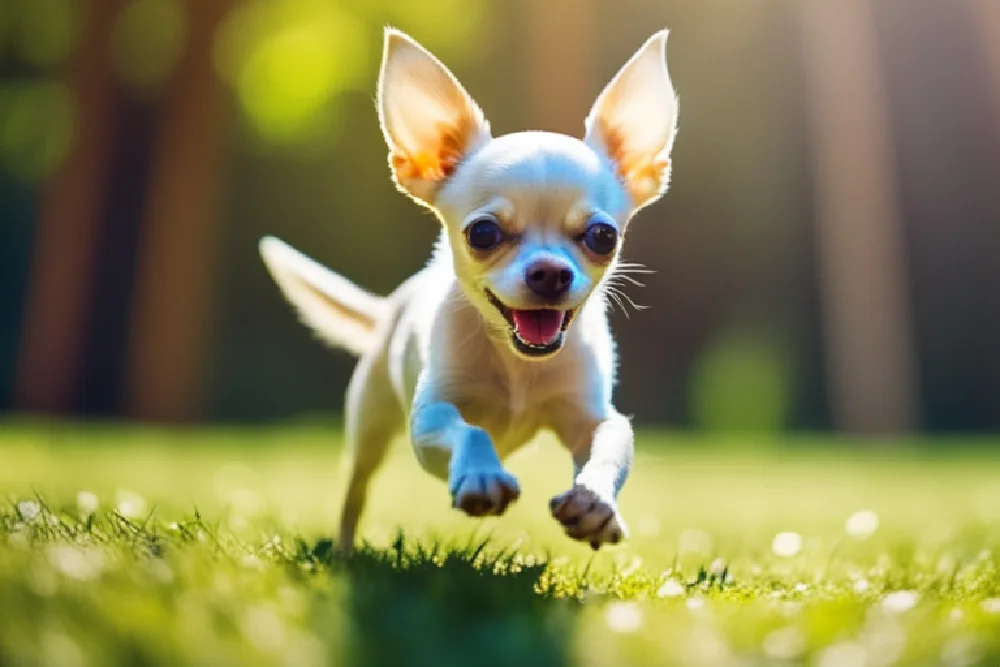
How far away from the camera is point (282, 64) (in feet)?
45.4

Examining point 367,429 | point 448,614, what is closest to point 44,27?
point 367,429

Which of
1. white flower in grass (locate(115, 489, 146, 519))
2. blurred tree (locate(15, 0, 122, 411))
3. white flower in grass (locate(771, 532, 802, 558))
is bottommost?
blurred tree (locate(15, 0, 122, 411))

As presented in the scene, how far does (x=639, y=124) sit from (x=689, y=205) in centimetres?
1102

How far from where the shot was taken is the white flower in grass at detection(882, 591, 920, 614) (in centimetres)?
259

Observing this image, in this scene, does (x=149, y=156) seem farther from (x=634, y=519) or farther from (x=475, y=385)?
(x=475, y=385)

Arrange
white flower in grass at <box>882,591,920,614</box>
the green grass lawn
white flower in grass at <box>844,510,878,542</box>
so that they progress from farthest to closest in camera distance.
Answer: white flower in grass at <box>844,510,878,542</box>, white flower in grass at <box>882,591,920,614</box>, the green grass lawn

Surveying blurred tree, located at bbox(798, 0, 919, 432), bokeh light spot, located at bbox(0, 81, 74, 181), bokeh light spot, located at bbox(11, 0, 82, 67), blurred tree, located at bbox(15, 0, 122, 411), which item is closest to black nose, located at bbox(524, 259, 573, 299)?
blurred tree, located at bbox(15, 0, 122, 411)

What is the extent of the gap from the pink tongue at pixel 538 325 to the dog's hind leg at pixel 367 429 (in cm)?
108

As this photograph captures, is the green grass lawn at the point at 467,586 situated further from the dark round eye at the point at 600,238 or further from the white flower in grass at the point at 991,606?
the dark round eye at the point at 600,238

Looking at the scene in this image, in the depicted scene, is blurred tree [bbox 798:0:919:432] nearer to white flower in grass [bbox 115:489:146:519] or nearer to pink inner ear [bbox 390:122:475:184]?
white flower in grass [bbox 115:489:146:519]

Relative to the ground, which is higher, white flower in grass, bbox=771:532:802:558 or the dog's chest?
the dog's chest

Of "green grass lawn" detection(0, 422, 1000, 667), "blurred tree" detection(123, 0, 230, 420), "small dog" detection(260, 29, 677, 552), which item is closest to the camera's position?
"green grass lawn" detection(0, 422, 1000, 667)

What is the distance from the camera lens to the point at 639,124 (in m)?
3.63

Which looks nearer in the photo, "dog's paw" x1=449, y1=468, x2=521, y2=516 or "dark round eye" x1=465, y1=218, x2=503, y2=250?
"dog's paw" x1=449, y1=468, x2=521, y2=516
